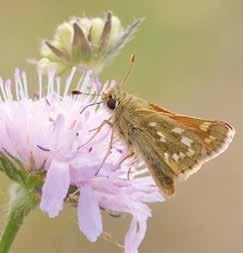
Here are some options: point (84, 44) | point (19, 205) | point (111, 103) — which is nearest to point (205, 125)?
point (111, 103)

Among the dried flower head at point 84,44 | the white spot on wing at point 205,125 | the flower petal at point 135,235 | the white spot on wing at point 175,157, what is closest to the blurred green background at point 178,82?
the dried flower head at point 84,44

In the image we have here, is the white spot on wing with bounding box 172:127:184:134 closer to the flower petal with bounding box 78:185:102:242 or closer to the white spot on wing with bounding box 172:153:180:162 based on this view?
the white spot on wing with bounding box 172:153:180:162

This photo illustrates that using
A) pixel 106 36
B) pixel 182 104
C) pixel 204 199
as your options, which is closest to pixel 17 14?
pixel 182 104

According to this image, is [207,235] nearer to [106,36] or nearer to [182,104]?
[182,104]

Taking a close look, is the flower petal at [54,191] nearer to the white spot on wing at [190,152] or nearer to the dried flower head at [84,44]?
the white spot on wing at [190,152]

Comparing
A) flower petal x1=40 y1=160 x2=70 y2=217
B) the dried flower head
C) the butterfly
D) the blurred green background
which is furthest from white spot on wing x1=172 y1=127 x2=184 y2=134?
the blurred green background

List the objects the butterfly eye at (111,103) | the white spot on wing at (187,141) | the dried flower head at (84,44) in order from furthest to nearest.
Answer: the dried flower head at (84,44) < the butterfly eye at (111,103) < the white spot on wing at (187,141)
